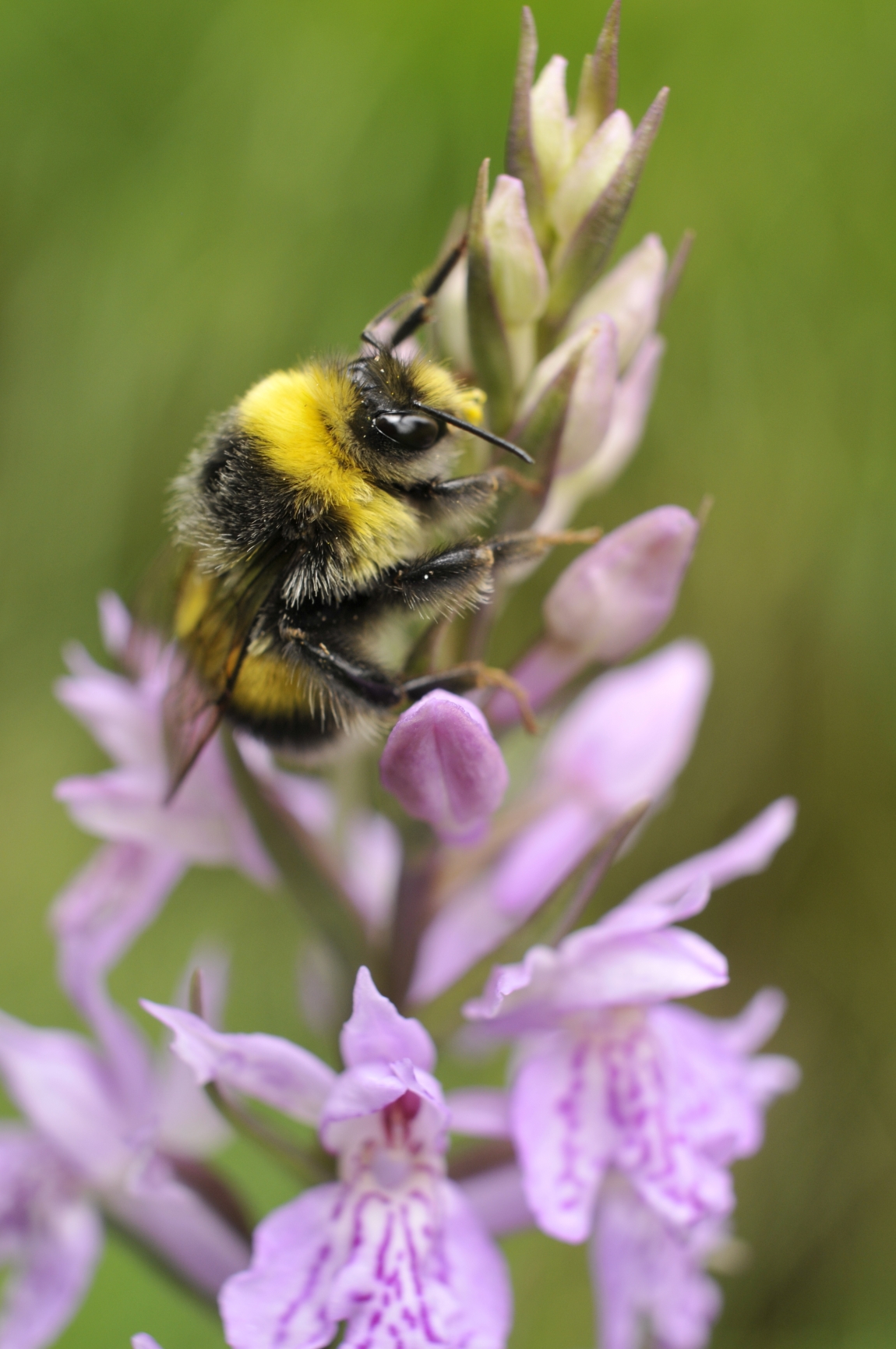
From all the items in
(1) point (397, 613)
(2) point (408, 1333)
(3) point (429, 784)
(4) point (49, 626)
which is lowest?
(4) point (49, 626)

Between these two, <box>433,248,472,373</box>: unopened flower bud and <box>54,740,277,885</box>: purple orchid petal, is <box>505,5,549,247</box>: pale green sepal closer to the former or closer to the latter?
<box>433,248,472,373</box>: unopened flower bud

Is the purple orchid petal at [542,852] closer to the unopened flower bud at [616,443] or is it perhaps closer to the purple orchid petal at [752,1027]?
the purple orchid petal at [752,1027]

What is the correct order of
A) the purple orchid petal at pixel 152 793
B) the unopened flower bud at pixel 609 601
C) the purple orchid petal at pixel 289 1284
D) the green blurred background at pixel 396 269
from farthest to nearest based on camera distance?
the green blurred background at pixel 396 269, the purple orchid petal at pixel 152 793, the unopened flower bud at pixel 609 601, the purple orchid petal at pixel 289 1284

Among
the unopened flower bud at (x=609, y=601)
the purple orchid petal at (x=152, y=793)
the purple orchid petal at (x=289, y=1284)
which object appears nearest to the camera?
the purple orchid petal at (x=289, y=1284)

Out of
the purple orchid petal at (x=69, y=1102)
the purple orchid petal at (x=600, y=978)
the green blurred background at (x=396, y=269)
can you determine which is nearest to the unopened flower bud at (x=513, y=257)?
the purple orchid petal at (x=600, y=978)

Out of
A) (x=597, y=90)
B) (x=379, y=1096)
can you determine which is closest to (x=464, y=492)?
(x=597, y=90)

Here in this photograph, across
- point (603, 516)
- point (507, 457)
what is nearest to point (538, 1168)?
point (507, 457)

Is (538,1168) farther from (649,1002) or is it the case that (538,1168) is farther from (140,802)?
(140,802)

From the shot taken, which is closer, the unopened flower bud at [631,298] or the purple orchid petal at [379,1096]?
the purple orchid petal at [379,1096]
